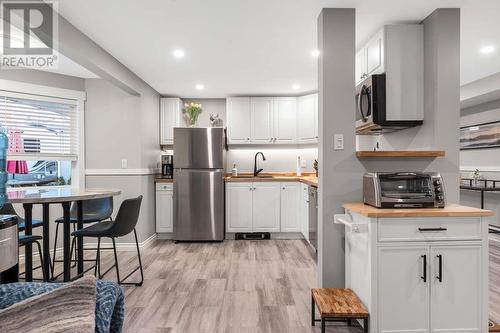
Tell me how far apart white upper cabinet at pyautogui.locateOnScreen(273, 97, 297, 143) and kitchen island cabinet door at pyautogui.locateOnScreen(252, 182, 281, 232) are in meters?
0.87

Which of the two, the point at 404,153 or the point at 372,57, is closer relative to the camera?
the point at 404,153

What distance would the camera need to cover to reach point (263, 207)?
14.8ft

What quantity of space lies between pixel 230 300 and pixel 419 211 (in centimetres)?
164

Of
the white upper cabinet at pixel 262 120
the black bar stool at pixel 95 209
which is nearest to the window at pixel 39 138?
the black bar stool at pixel 95 209

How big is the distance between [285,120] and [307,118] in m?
0.36

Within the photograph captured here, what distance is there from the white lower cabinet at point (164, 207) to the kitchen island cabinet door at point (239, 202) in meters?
0.87

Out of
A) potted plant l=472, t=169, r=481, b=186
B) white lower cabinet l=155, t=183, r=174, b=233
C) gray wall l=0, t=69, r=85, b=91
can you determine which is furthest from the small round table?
potted plant l=472, t=169, r=481, b=186

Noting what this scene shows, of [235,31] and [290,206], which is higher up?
[235,31]

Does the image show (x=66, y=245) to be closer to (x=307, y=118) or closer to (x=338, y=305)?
(x=338, y=305)

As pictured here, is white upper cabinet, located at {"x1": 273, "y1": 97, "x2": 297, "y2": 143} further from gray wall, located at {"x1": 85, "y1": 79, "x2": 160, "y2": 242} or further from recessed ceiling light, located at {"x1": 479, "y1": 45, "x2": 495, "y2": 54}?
recessed ceiling light, located at {"x1": 479, "y1": 45, "x2": 495, "y2": 54}

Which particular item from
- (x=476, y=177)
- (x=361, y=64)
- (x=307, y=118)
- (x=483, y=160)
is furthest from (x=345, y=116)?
(x=483, y=160)

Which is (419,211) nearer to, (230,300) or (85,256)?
(230,300)

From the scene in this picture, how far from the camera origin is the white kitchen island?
5.79ft

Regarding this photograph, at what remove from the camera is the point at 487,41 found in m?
2.94
